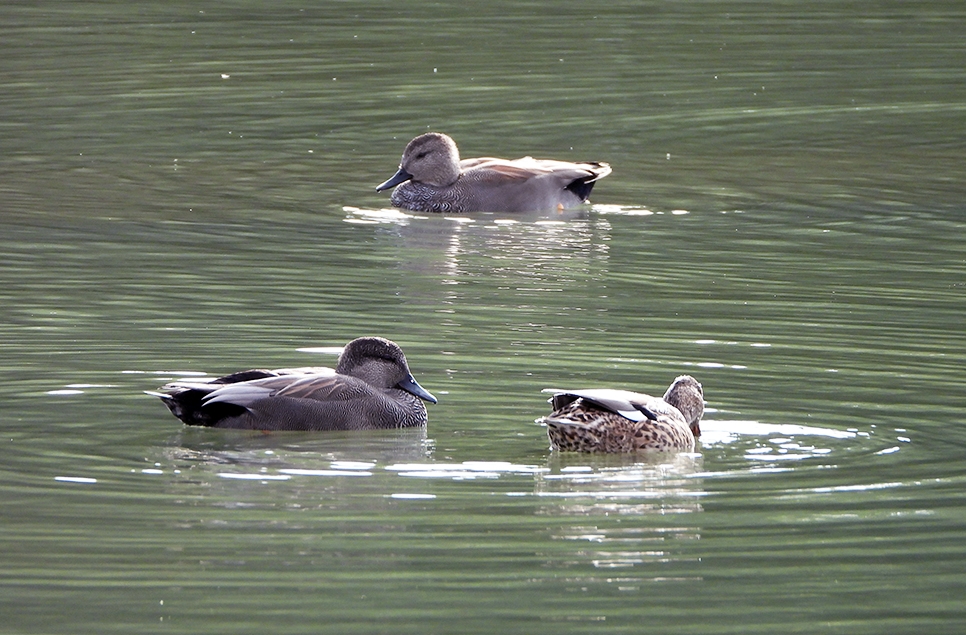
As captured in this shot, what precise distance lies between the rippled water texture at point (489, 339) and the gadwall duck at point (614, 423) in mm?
105

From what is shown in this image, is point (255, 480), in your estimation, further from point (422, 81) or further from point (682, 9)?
point (682, 9)

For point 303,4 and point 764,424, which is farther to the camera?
point 303,4

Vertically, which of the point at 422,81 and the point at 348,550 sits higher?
the point at 422,81

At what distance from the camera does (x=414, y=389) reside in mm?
9344

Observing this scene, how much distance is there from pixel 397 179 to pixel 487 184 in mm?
797

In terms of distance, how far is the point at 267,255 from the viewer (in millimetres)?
14156

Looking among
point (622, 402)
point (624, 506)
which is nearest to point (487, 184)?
point (622, 402)

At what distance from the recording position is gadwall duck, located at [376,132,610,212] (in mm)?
17422

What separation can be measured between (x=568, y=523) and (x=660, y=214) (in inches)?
360

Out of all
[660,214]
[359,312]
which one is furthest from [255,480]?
[660,214]

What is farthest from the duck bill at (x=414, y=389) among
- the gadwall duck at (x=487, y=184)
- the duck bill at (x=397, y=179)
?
the duck bill at (x=397, y=179)

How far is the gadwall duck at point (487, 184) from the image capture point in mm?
17422

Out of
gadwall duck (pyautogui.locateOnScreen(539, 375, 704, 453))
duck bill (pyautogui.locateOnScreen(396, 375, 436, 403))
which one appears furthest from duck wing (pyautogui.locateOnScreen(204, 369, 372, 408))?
gadwall duck (pyautogui.locateOnScreen(539, 375, 704, 453))

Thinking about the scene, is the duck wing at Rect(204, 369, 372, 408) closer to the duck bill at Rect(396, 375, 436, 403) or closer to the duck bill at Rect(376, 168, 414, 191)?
the duck bill at Rect(396, 375, 436, 403)
